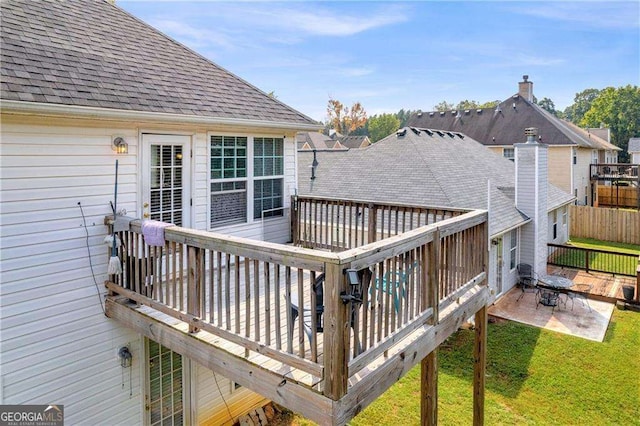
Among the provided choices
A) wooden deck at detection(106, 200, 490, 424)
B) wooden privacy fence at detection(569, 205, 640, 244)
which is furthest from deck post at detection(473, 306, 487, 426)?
wooden privacy fence at detection(569, 205, 640, 244)

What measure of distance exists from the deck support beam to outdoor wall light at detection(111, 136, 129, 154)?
487 centimetres

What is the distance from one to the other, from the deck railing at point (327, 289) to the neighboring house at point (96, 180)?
734 mm

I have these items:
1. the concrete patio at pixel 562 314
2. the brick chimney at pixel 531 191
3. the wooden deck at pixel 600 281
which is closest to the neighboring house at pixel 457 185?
the brick chimney at pixel 531 191

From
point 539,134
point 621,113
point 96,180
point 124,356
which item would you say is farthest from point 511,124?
point 621,113

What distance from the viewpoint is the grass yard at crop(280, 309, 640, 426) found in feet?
24.3

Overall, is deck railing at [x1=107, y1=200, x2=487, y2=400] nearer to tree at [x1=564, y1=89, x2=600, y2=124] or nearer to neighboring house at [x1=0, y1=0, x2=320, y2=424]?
neighboring house at [x1=0, y1=0, x2=320, y2=424]

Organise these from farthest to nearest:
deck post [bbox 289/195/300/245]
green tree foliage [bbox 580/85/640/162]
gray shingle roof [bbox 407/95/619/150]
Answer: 1. green tree foliage [bbox 580/85/640/162]
2. gray shingle roof [bbox 407/95/619/150]
3. deck post [bbox 289/195/300/245]

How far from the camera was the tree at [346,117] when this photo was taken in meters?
65.8

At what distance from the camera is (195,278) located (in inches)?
163

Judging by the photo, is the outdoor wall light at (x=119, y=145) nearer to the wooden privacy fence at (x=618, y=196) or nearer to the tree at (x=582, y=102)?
the wooden privacy fence at (x=618, y=196)

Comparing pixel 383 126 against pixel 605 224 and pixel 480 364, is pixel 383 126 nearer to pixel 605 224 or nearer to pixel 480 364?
pixel 605 224

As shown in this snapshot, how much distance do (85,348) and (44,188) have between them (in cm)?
215

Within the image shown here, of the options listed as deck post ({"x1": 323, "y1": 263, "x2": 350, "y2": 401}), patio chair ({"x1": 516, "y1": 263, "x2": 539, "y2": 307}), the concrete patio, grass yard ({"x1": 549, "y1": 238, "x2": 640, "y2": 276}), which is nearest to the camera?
deck post ({"x1": 323, "y1": 263, "x2": 350, "y2": 401})

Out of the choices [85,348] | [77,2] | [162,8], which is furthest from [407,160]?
[85,348]
